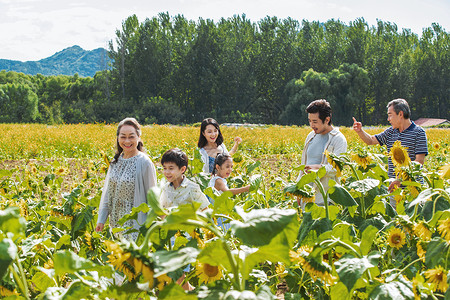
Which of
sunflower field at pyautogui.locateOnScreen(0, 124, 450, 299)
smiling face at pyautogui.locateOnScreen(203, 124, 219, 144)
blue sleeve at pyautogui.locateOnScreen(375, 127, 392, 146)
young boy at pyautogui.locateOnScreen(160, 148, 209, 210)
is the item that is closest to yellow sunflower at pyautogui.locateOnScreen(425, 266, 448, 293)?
sunflower field at pyautogui.locateOnScreen(0, 124, 450, 299)

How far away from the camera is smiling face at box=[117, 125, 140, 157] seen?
8.77 feet

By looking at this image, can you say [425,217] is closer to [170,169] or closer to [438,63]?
[170,169]

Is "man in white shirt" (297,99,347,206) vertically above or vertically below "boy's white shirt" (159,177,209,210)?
above

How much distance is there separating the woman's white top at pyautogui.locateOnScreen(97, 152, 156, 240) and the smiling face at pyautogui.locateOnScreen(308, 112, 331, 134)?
1.04m

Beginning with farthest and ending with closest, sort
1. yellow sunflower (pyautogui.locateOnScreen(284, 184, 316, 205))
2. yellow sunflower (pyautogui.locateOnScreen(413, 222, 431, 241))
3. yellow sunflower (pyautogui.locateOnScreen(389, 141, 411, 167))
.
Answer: yellow sunflower (pyautogui.locateOnScreen(389, 141, 411, 167))
yellow sunflower (pyautogui.locateOnScreen(284, 184, 316, 205))
yellow sunflower (pyautogui.locateOnScreen(413, 222, 431, 241))

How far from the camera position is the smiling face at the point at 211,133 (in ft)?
11.7

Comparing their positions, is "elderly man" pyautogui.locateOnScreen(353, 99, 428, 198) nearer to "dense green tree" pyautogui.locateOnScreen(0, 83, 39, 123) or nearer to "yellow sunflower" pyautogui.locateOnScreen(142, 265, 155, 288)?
"yellow sunflower" pyautogui.locateOnScreen(142, 265, 155, 288)

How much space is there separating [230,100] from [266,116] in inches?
219

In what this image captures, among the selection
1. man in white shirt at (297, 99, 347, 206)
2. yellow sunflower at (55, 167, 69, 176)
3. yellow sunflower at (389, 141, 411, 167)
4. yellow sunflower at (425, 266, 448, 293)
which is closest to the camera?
yellow sunflower at (425, 266, 448, 293)

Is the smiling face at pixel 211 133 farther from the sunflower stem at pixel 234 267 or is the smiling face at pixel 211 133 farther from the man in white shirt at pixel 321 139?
the sunflower stem at pixel 234 267

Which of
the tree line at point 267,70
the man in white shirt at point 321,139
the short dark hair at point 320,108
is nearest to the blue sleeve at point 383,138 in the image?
the man in white shirt at point 321,139

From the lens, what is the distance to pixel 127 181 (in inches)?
104

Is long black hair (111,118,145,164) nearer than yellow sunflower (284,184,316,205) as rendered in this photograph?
No

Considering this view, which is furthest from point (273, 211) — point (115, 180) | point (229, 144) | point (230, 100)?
point (230, 100)
